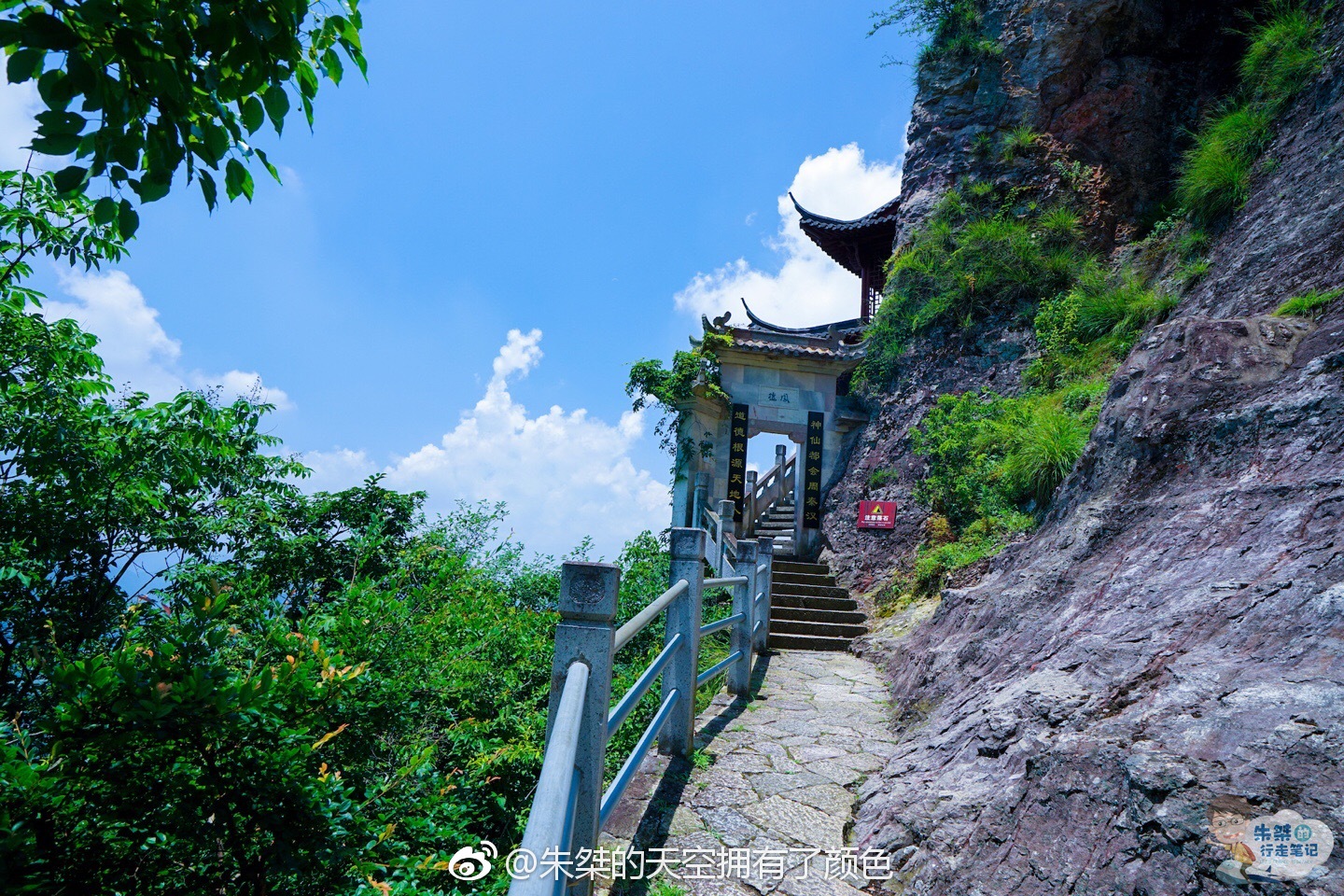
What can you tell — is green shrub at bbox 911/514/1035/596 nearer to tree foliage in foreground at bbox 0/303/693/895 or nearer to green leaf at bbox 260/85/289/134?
tree foliage in foreground at bbox 0/303/693/895

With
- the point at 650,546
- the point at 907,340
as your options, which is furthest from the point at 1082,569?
the point at 907,340

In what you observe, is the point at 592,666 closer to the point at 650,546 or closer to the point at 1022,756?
the point at 1022,756

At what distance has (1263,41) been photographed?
28.9 ft

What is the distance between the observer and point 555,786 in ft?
4.57

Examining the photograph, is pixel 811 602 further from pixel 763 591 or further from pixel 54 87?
pixel 54 87

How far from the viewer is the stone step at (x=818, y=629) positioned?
8.48 m

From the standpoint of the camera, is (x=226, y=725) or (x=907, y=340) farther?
(x=907, y=340)

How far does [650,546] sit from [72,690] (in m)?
8.64

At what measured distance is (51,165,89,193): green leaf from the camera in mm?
1832

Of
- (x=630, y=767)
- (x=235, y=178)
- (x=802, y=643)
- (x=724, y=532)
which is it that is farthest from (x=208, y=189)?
(x=724, y=532)

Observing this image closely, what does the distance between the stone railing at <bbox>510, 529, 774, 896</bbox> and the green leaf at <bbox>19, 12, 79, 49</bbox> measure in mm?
1806

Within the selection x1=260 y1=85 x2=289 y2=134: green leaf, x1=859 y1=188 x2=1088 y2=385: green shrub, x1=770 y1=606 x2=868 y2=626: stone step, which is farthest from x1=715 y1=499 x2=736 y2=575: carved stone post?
x1=260 y1=85 x2=289 y2=134: green leaf

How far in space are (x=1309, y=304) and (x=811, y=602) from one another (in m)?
6.33

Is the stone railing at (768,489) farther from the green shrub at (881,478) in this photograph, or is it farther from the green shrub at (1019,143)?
the green shrub at (1019,143)
